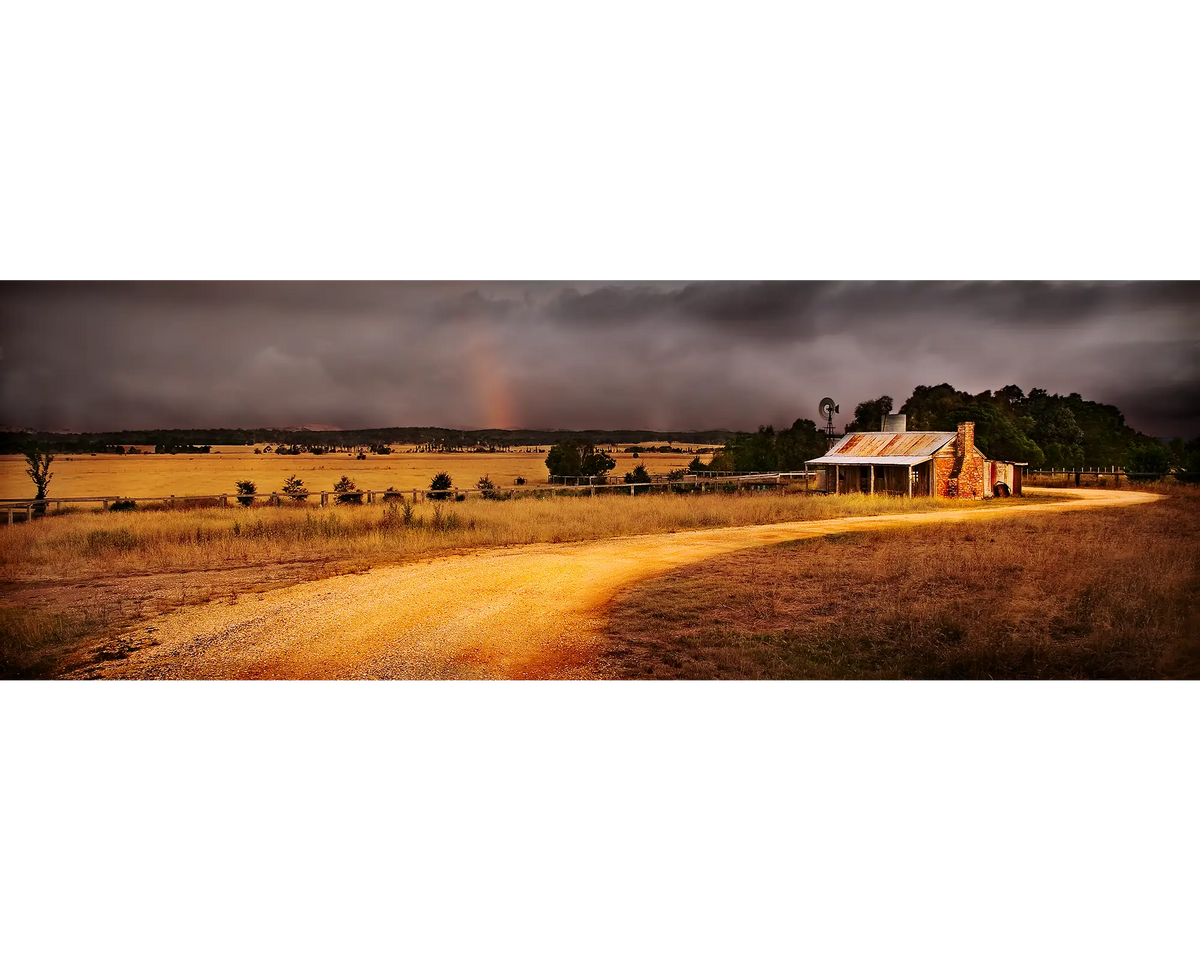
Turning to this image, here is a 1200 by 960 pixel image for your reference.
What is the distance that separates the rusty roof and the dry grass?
46.1ft

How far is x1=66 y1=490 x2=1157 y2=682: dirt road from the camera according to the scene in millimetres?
4738

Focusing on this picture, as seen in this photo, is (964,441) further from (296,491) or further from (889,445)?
(296,491)

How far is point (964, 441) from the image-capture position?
78.3 feet

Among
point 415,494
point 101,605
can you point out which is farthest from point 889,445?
point 101,605

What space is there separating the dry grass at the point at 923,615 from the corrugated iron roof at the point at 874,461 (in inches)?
515

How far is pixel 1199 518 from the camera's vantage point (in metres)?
14.8

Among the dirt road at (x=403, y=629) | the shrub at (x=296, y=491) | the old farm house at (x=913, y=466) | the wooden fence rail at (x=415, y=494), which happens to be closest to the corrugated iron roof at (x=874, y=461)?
the old farm house at (x=913, y=466)

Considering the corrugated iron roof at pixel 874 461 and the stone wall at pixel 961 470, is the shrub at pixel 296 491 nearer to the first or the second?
the corrugated iron roof at pixel 874 461

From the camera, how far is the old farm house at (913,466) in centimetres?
2327

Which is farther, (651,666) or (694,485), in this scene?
(694,485)
